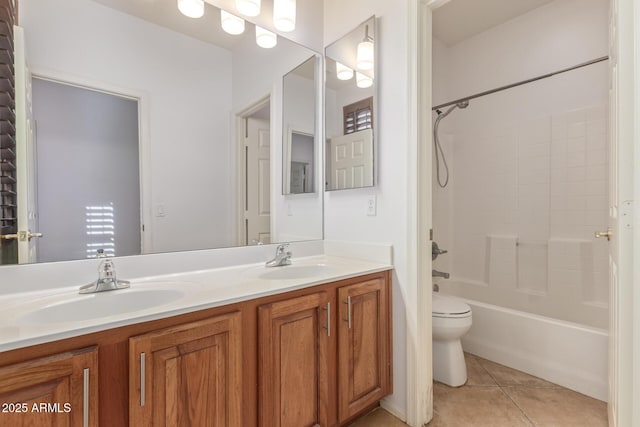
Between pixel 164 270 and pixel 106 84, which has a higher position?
pixel 106 84

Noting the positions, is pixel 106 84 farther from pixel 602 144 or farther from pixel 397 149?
pixel 602 144

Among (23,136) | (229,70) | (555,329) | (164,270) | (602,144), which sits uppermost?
(229,70)

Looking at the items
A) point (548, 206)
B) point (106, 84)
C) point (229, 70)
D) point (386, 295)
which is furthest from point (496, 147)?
point (106, 84)

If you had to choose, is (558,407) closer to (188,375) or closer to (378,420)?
(378,420)

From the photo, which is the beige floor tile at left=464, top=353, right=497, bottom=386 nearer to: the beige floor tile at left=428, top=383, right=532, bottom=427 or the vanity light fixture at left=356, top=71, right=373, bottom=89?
the beige floor tile at left=428, top=383, right=532, bottom=427

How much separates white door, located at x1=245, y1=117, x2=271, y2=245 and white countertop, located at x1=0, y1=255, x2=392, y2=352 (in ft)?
0.65

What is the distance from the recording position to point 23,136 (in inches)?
44.6

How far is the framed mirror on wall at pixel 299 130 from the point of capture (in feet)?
6.44

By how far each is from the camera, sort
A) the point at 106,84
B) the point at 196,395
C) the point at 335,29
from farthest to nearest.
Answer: the point at 335,29 → the point at 106,84 → the point at 196,395

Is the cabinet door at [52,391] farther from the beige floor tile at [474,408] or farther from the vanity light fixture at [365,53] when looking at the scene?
the vanity light fixture at [365,53]

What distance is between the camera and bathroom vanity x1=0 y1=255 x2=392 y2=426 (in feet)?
2.46

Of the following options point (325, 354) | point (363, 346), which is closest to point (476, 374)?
point (363, 346)

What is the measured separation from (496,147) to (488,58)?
2.54ft

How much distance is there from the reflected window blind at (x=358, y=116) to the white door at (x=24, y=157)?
1447 millimetres
